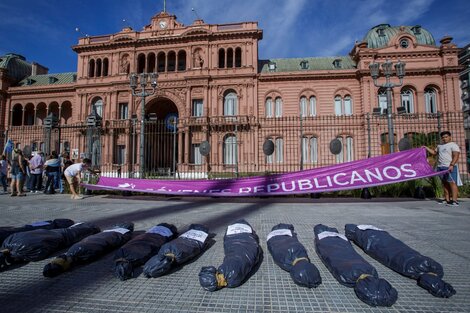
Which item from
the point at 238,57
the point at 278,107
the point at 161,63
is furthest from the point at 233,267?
the point at 161,63

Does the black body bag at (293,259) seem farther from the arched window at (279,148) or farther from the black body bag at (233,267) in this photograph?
the arched window at (279,148)

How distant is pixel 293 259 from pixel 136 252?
1.62 m

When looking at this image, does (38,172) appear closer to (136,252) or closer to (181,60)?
(136,252)

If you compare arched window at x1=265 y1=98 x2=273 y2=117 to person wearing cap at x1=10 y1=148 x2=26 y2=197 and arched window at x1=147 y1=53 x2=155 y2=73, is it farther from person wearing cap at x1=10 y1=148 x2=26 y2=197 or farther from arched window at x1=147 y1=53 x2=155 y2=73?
person wearing cap at x1=10 y1=148 x2=26 y2=197

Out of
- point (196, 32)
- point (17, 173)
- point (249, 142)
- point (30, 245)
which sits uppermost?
point (196, 32)

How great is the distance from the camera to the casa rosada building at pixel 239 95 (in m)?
25.5

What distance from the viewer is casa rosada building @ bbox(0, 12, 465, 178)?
25.5m

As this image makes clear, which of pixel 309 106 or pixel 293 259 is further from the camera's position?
pixel 309 106

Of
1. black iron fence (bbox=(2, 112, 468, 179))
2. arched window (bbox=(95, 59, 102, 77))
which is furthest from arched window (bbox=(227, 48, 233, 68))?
arched window (bbox=(95, 59, 102, 77))

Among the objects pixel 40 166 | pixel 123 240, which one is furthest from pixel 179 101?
pixel 123 240

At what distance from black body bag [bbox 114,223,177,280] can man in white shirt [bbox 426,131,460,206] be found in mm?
7737

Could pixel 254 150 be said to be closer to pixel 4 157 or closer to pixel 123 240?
pixel 4 157

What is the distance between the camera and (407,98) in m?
26.5

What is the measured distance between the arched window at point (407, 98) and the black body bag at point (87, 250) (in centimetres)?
2988
